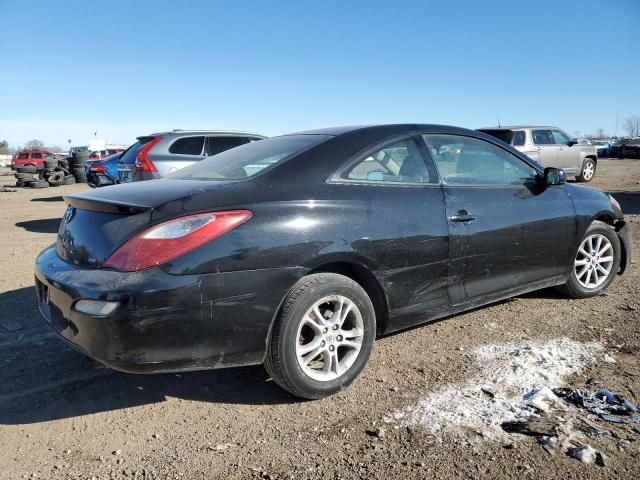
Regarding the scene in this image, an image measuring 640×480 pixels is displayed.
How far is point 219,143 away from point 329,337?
7.23 m

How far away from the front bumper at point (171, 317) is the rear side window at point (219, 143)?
6.84m

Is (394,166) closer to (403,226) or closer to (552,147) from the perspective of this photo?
(403,226)

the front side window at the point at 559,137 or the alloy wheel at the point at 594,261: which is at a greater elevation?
the front side window at the point at 559,137

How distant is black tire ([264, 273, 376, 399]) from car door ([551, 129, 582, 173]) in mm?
13935

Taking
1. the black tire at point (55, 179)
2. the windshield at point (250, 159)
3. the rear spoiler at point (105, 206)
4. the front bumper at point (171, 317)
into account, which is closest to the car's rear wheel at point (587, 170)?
the windshield at point (250, 159)

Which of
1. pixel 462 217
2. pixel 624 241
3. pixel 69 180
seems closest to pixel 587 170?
pixel 624 241

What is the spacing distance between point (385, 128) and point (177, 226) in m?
1.62

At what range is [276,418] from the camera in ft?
9.08

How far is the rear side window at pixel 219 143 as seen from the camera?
9336 mm

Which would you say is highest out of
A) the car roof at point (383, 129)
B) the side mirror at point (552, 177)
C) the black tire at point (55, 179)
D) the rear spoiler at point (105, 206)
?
the car roof at point (383, 129)

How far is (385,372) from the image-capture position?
3287 millimetres

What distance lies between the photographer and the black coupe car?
2518 mm

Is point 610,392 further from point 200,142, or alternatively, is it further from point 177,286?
point 200,142

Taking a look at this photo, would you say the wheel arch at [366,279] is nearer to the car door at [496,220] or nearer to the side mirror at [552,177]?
the car door at [496,220]
